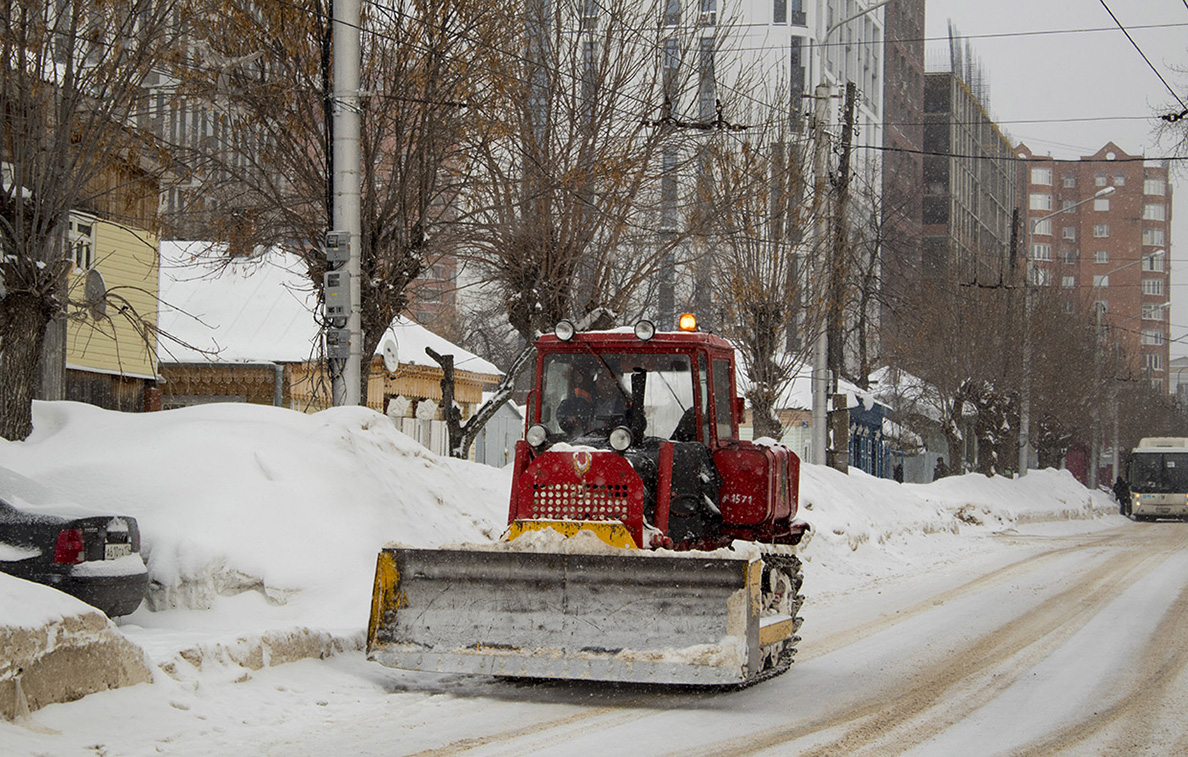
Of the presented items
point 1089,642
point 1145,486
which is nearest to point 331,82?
point 1089,642

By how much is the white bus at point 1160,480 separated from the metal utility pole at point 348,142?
3866 cm

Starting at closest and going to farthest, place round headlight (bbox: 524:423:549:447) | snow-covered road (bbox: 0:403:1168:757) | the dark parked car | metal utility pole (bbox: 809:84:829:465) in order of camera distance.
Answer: snow-covered road (bbox: 0:403:1168:757) < the dark parked car < round headlight (bbox: 524:423:549:447) < metal utility pole (bbox: 809:84:829:465)

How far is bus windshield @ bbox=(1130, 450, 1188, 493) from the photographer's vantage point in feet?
147

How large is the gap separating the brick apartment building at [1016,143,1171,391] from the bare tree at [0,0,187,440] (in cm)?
12718

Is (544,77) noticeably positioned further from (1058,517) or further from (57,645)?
(1058,517)

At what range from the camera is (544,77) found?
19.1 metres

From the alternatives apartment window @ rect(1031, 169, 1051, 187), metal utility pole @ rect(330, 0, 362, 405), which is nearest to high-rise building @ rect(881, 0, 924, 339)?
metal utility pole @ rect(330, 0, 362, 405)

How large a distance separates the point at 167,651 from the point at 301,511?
3031mm

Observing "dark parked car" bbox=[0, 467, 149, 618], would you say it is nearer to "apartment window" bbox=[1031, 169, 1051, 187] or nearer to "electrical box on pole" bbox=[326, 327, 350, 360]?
"electrical box on pole" bbox=[326, 327, 350, 360]

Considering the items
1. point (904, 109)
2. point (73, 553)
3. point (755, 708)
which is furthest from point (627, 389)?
point (904, 109)

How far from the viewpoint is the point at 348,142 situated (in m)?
12.9

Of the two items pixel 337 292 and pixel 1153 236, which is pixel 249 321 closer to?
pixel 337 292

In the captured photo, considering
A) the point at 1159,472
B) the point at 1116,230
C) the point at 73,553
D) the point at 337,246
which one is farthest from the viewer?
the point at 1116,230

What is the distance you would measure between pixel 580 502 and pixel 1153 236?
151 meters
